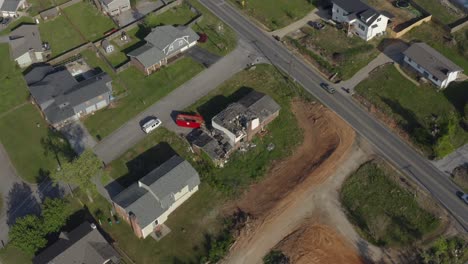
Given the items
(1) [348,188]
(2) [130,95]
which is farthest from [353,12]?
(2) [130,95]

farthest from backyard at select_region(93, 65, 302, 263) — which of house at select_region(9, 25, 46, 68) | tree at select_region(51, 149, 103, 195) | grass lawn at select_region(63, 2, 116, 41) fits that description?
house at select_region(9, 25, 46, 68)

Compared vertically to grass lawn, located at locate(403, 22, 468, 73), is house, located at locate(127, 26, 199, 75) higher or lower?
higher

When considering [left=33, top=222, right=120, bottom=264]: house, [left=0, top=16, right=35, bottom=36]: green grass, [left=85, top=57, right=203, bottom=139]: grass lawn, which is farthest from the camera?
[left=0, top=16, right=35, bottom=36]: green grass

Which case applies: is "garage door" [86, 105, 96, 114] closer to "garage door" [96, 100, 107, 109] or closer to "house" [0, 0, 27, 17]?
"garage door" [96, 100, 107, 109]

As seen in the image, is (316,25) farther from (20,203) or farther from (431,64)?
(20,203)

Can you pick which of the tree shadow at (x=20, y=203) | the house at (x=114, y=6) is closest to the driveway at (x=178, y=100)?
the tree shadow at (x=20, y=203)

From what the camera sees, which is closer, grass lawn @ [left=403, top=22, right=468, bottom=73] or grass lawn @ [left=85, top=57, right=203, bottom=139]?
grass lawn @ [left=85, top=57, right=203, bottom=139]
